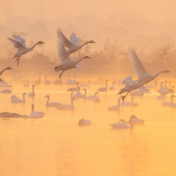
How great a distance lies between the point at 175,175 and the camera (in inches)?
714

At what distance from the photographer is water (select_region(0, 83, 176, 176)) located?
1867 cm

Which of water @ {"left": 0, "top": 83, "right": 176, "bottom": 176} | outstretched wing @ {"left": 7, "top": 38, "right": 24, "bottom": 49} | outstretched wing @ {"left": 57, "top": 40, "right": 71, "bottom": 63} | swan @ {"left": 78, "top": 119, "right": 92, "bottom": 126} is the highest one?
outstretched wing @ {"left": 7, "top": 38, "right": 24, "bottom": 49}

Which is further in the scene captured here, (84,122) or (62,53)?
(84,122)

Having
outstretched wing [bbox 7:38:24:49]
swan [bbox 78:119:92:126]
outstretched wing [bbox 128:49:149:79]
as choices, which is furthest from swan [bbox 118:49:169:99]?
swan [bbox 78:119:92:126]

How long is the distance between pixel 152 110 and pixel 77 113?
15.4ft

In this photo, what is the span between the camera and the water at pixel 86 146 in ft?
61.3

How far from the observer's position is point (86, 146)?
22.3 metres

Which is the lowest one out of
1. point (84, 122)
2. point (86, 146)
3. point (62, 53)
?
point (86, 146)

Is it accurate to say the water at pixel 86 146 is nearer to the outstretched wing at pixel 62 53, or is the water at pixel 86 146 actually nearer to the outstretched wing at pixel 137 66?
the outstretched wing at pixel 137 66

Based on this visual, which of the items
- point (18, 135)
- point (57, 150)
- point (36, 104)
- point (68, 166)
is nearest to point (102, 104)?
point (36, 104)

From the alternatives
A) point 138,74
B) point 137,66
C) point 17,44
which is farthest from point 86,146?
point 17,44

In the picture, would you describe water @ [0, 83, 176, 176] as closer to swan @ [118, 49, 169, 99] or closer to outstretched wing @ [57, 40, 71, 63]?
swan @ [118, 49, 169, 99]

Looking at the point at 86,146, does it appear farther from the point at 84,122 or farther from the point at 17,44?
the point at 84,122

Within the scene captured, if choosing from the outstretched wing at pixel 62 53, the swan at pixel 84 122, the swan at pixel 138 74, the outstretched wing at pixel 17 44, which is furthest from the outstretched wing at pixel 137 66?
the swan at pixel 84 122
